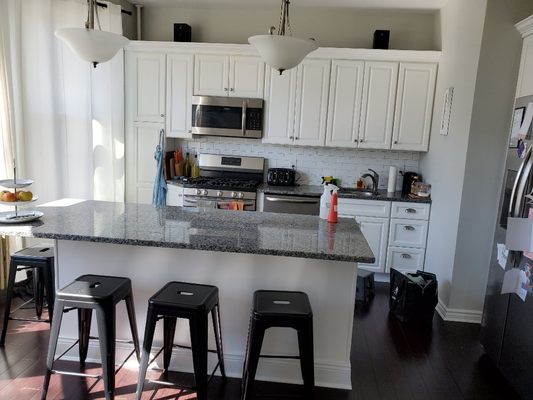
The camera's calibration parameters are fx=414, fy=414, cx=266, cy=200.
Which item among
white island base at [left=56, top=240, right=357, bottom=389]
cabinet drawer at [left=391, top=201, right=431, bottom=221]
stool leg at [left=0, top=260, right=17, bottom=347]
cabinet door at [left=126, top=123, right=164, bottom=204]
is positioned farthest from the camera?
cabinet door at [left=126, top=123, right=164, bottom=204]

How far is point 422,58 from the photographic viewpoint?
4102mm

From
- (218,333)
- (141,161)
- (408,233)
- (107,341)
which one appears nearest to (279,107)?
(141,161)

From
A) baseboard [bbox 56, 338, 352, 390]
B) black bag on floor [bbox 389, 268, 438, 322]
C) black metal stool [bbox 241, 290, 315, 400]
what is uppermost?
black metal stool [bbox 241, 290, 315, 400]

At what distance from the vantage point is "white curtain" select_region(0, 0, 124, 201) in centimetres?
358

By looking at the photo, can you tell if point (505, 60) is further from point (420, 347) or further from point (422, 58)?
point (420, 347)

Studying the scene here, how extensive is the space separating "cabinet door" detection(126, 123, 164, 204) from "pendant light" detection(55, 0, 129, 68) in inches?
86.7

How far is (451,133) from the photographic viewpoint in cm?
356

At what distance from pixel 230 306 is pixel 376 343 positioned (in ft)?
3.93

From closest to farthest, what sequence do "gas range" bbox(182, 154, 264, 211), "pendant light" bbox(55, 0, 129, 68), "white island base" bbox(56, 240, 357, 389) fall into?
"pendant light" bbox(55, 0, 129, 68) → "white island base" bbox(56, 240, 357, 389) → "gas range" bbox(182, 154, 264, 211)

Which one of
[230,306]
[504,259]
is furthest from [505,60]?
[230,306]

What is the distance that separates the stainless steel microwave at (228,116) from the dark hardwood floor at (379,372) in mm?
2272

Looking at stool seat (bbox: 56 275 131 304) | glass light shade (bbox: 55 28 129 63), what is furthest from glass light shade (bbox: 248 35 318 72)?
stool seat (bbox: 56 275 131 304)

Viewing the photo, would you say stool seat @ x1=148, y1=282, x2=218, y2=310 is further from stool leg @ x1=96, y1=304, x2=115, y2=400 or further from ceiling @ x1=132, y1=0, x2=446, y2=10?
ceiling @ x1=132, y1=0, x2=446, y2=10

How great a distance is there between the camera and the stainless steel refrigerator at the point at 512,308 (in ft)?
7.57
